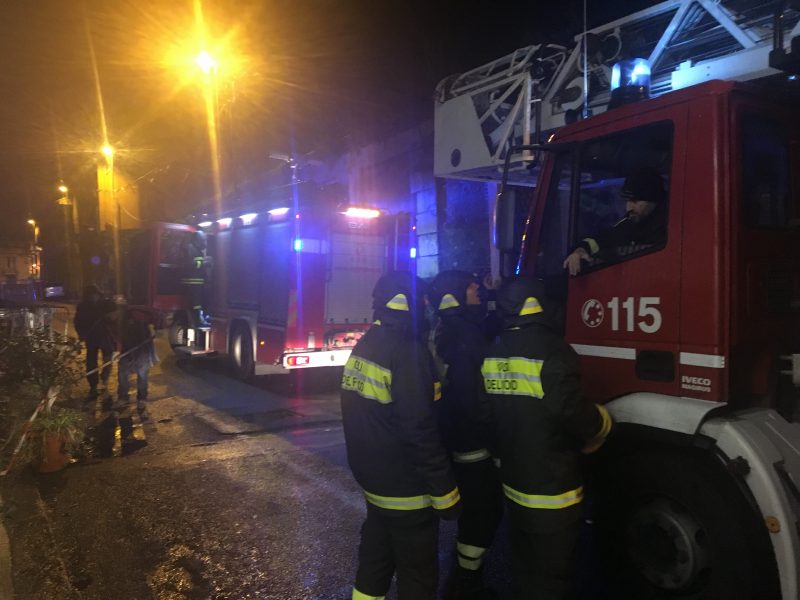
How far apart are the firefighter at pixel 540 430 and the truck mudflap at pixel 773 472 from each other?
1.54 ft

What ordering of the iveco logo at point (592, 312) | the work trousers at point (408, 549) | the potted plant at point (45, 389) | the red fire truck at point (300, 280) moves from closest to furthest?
the work trousers at point (408, 549)
the iveco logo at point (592, 312)
the potted plant at point (45, 389)
the red fire truck at point (300, 280)

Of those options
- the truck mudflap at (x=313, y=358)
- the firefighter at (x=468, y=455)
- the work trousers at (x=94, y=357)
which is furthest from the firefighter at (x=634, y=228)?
the work trousers at (x=94, y=357)

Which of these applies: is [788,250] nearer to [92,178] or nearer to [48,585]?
[48,585]

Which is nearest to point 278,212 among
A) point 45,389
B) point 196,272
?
point 196,272

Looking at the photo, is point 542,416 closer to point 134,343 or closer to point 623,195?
point 623,195

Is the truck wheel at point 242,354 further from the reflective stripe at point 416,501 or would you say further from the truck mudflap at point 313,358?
the reflective stripe at point 416,501

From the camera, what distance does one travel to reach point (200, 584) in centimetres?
326

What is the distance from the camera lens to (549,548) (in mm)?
2424

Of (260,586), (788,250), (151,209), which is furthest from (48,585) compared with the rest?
(151,209)

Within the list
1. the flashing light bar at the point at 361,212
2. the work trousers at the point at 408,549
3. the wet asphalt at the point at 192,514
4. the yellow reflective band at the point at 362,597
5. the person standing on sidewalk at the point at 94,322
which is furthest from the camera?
the flashing light bar at the point at 361,212

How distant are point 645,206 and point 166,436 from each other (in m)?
5.58

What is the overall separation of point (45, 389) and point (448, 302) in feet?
14.8

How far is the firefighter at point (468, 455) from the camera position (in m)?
2.95

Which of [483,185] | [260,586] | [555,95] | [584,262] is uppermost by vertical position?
[483,185]
